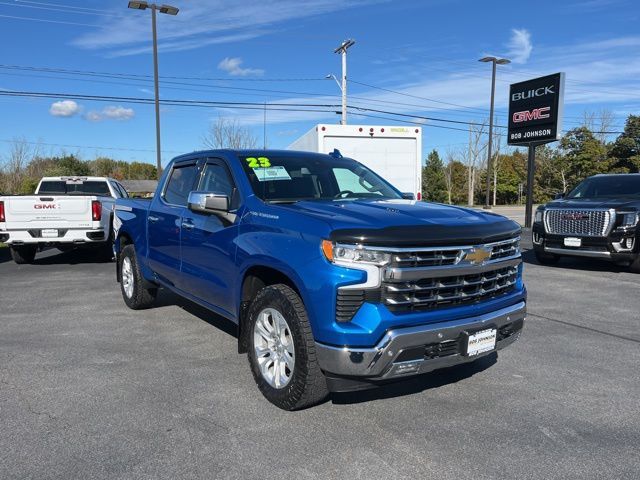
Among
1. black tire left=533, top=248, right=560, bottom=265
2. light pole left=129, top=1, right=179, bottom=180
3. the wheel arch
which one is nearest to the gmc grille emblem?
black tire left=533, top=248, right=560, bottom=265

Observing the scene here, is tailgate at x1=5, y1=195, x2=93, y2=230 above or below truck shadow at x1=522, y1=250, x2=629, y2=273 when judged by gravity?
above

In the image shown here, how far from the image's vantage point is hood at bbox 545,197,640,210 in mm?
9289

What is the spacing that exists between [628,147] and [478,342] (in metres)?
54.6

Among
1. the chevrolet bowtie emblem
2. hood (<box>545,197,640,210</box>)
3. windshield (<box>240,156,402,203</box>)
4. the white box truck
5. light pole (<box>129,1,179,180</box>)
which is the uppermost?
light pole (<box>129,1,179,180</box>)

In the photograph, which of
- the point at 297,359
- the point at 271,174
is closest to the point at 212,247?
the point at 271,174

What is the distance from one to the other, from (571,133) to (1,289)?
184 ft

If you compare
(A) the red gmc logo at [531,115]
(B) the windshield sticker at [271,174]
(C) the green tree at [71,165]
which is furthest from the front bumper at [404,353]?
(C) the green tree at [71,165]

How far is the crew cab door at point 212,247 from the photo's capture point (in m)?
4.20

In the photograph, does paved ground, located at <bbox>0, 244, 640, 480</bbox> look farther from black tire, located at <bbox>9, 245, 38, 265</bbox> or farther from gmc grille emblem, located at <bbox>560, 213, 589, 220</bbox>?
black tire, located at <bbox>9, 245, 38, 265</bbox>

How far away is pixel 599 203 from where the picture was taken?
380 inches

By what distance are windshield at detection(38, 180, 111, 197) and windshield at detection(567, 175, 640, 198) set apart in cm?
1100

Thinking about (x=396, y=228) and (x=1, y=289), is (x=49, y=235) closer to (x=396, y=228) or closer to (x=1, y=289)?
(x=1, y=289)

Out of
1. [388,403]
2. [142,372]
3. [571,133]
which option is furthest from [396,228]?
[571,133]

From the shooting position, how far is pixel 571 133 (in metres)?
53.8
